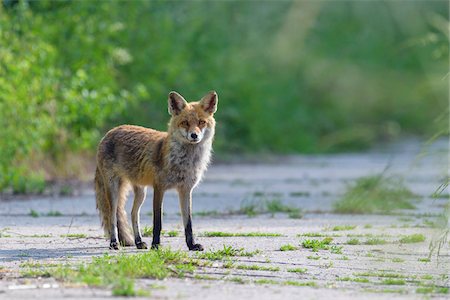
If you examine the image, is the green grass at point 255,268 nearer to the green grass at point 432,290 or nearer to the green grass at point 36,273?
the green grass at point 432,290

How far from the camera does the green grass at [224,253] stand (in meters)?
8.27

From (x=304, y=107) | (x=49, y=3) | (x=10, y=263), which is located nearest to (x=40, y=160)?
(x=49, y=3)

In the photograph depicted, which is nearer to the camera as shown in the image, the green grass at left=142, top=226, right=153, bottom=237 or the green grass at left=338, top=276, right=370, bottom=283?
the green grass at left=338, top=276, right=370, bottom=283

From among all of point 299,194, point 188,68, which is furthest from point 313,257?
point 188,68

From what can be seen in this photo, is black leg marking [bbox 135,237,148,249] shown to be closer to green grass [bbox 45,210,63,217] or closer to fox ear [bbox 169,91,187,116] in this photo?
fox ear [bbox 169,91,187,116]

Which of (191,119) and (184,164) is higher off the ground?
(191,119)

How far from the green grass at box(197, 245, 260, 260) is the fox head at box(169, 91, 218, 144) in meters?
1.20

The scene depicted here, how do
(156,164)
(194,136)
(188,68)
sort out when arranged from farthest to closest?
(188,68) → (156,164) → (194,136)

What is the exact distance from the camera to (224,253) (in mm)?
8469

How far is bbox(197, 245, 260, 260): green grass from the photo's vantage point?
827cm

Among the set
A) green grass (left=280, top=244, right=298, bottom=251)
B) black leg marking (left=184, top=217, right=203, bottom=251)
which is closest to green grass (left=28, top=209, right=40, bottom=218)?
black leg marking (left=184, top=217, right=203, bottom=251)

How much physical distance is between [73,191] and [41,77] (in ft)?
6.85

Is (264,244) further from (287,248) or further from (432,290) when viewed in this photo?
(432,290)

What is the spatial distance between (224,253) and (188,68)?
15493 mm
